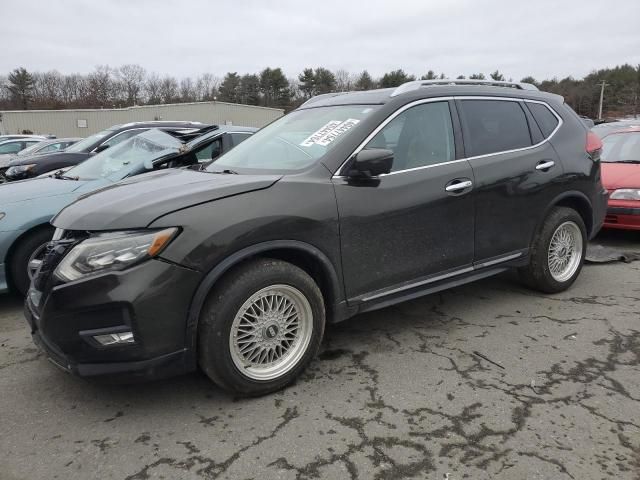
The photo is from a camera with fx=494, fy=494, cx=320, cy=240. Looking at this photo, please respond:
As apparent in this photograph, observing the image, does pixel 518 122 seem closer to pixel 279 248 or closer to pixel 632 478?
Result: pixel 279 248

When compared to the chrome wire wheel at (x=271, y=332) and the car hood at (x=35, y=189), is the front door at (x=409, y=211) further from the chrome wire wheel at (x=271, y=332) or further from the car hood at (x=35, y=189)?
the car hood at (x=35, y=189)

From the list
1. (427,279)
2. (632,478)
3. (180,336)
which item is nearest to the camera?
(632,478)

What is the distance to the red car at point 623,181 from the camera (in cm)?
608

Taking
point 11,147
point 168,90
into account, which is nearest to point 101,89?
point 168,90

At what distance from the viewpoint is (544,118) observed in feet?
14.2

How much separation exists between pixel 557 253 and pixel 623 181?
8.57 ft

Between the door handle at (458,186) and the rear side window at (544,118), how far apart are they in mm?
1179

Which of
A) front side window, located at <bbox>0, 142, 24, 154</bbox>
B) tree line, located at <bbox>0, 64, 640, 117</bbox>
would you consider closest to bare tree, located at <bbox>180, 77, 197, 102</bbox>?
tree line, located at <bbox>0, 64, 640, 117</bbox>

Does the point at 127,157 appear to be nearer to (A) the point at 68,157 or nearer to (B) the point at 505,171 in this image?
(A) the point at 68,157

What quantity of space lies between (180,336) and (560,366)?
2.39m

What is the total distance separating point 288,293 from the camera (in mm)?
2900

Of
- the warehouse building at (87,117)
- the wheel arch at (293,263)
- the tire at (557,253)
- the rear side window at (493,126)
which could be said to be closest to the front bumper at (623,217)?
the tire at (557,253)

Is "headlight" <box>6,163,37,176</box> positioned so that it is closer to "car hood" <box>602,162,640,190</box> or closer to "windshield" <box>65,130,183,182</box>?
"windshield" <box>65,130,183,182</box>

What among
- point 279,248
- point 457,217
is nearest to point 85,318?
point 279,248
